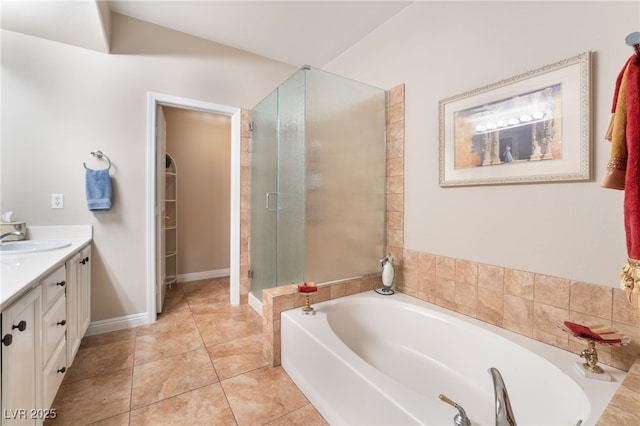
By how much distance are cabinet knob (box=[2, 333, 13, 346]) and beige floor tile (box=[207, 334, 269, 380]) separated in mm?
1108

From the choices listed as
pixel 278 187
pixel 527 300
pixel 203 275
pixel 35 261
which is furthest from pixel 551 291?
pixel 203 275

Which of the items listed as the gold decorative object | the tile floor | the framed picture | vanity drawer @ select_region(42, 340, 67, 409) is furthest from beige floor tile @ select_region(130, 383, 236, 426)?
the framed picture

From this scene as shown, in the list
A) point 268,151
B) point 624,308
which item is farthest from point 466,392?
point 268,151

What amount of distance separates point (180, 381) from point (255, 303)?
1.12 m

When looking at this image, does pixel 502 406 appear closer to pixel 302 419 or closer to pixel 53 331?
pixel 302 419

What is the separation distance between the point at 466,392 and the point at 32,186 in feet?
10.6

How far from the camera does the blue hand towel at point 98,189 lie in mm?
2092

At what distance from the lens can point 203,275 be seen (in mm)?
3820

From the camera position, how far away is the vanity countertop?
36.3 inches

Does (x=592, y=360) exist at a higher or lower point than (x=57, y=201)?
lower

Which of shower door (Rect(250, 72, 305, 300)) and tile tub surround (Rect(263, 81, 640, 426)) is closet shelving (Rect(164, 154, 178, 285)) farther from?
tile tub surround (Rect(263, 81, 640, 426))

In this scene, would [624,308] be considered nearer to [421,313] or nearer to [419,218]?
[421,313]

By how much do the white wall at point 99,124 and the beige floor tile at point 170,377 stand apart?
0.80m

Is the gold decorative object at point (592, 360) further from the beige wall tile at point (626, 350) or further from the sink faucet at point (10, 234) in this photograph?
the sink faucet at point (10, 234)
